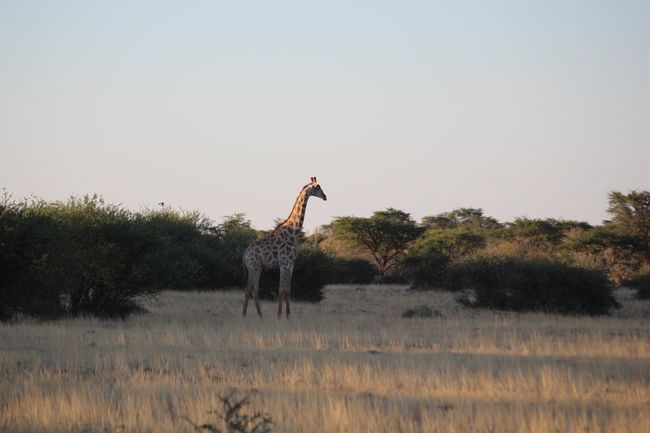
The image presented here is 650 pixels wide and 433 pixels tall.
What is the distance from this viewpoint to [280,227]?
23.5 m

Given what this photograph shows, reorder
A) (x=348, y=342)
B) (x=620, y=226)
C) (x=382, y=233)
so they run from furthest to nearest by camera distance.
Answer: (x=382, y=233), (x=620, y=226), (x=348, y=342)

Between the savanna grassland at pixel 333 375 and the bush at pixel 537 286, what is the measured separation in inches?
231

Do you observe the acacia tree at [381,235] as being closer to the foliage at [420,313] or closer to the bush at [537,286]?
the bush at [537,286]

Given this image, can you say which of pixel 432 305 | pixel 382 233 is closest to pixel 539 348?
pixel 432 305

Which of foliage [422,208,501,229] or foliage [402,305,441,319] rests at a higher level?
foliage [422,208,501,229]

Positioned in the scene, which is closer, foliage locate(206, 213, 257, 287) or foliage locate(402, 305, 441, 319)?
foliage locate(402, 305, 441, 319)

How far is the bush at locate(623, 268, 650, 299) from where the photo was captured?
112 feet

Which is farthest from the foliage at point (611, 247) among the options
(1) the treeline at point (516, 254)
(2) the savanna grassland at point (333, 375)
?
(2) the savanna grassland at point (333, 375)

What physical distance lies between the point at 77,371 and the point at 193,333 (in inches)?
199

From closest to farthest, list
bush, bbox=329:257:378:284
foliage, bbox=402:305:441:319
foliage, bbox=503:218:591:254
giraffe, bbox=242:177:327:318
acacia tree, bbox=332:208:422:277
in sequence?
foliage, bbox=402:305:441:319, giraffe, bbox=242:177:327:318, bush, bbox=329:257:378:284, foliage, bbox=503:218:591:254, acacia tree, bbox=332:208:422:277

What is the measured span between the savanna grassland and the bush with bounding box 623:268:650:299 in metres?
16.5

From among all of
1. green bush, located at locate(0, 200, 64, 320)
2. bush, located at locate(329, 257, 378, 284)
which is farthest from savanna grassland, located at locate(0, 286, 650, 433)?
bush, located at locate(329, 257, 378, 284)

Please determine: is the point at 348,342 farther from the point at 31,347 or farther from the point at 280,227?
the point at 280,227

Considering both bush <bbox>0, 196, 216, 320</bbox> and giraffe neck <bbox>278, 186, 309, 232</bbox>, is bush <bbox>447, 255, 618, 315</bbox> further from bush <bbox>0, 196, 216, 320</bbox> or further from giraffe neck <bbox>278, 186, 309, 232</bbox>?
bush <bbox>0, 196, 216, 320</bbox>
